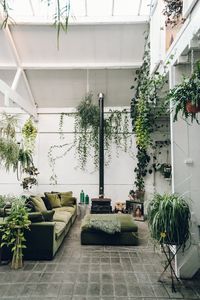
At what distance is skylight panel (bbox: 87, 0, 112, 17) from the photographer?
618 centimetres

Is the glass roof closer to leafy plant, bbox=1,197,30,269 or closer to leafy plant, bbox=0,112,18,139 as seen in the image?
leafy plant, bbox=0,112,18,139

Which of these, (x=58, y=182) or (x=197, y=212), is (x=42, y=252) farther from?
(x=58, y=182)

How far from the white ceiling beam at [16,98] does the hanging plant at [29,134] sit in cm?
35

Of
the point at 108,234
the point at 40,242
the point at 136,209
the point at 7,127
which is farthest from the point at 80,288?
the point at 136,209

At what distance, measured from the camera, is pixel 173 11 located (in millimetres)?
4086

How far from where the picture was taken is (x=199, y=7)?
277 cm

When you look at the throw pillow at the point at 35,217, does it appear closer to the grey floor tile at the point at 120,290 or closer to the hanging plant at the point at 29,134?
the grey floor tile at the point at 120,290

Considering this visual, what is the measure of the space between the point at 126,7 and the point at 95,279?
589 centimetres

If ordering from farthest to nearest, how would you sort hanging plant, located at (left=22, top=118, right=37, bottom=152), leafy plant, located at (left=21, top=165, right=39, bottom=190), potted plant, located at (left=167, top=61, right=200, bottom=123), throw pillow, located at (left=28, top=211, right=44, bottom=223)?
leafy plant, located at (left=21, top=165, right=39, bottom=190)
hanging plant, located at (left=22, top=118, right=37, bottom=152)
throw pillow, located at (left=28, top=211, right=44, bottom=223)
potted plant, located at (left=167, top=61, right=200, bottom=123)

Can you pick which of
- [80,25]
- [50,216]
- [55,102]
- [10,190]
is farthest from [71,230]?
[80,25]

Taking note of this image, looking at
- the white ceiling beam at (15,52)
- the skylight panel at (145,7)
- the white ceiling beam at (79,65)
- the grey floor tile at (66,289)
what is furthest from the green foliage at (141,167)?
the grey floor tile at (66,289)

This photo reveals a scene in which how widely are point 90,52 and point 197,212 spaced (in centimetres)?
519

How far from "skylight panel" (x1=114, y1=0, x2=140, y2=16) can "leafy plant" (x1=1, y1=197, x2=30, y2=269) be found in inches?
199

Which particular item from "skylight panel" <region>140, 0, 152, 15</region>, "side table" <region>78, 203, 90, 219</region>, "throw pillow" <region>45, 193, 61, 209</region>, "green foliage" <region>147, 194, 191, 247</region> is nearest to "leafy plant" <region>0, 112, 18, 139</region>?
"throw pillow" <region>45, 193, 61, 209</region>
